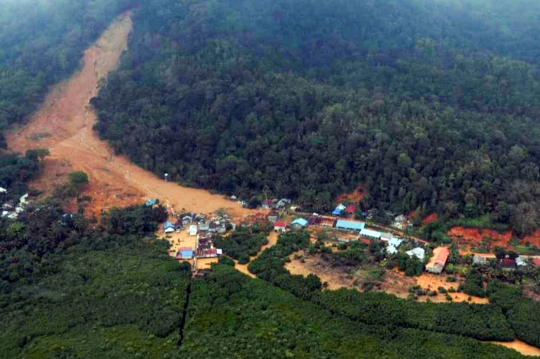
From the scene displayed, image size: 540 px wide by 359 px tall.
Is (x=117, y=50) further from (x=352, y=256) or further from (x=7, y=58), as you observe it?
(x=352, y=256)

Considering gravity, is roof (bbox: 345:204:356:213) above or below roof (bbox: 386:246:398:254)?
below

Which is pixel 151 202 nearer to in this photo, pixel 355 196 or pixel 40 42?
pixel 355 196

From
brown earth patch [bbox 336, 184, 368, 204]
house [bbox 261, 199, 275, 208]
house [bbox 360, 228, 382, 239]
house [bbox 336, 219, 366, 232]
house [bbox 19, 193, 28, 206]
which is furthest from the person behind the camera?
house [bbox 261, 199, 275, 208]

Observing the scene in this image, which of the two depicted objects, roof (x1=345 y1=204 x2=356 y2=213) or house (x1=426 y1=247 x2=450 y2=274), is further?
roof (x1=345 y1=204 x2=356 y2=213)

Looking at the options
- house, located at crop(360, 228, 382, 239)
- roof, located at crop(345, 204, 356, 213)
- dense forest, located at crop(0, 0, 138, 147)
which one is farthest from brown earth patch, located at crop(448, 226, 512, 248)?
dense forest, located at crop(0, 0, 138, 147)

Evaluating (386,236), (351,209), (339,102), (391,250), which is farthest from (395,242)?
(339,102)

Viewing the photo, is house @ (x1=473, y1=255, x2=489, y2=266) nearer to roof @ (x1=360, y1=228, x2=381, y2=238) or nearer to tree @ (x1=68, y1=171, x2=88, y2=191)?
roof @ (x1=360, y1=228, x2=381, y2=238)
